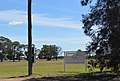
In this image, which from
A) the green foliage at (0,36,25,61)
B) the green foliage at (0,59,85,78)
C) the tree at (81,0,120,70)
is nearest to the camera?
the tree at (81,0,120,70)

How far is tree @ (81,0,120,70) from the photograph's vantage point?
23.3 metres

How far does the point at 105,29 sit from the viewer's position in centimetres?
2488

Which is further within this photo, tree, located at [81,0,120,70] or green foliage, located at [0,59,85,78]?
green foliage, located at [0,59,85,78]

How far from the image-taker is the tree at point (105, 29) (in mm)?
23289

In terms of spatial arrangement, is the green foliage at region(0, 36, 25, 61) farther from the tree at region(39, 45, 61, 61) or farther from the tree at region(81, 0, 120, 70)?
the tree at region(81, 0, 120, 70)

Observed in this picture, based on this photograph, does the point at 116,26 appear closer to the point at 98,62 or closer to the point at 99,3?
the point at 99,3

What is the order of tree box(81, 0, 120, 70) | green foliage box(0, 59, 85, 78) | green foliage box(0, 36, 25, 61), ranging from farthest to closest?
green foliage box(0, 36, 25, 61) → green foliage box(0, 59, 85, 78) → tree box(81, 0, 120, 70)

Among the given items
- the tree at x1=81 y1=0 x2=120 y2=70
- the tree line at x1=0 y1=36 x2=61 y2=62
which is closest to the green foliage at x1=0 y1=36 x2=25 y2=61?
the tree line at x1=0 y1=36 x2=61 y2=62

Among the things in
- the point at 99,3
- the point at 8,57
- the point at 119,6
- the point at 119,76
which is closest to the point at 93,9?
the point at 99,3

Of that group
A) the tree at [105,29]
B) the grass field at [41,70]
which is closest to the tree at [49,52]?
the grass field at [41,70]

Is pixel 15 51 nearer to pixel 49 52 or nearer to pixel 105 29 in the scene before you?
pixel 49 52

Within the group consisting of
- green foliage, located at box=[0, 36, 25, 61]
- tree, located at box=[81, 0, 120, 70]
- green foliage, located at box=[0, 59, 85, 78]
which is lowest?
green foliage, located at box=[0, 59, 85, 78]

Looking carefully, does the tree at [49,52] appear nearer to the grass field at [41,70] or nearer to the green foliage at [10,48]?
the green foliage at [10,48]

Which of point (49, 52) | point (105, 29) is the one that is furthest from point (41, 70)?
point (49, 52)
